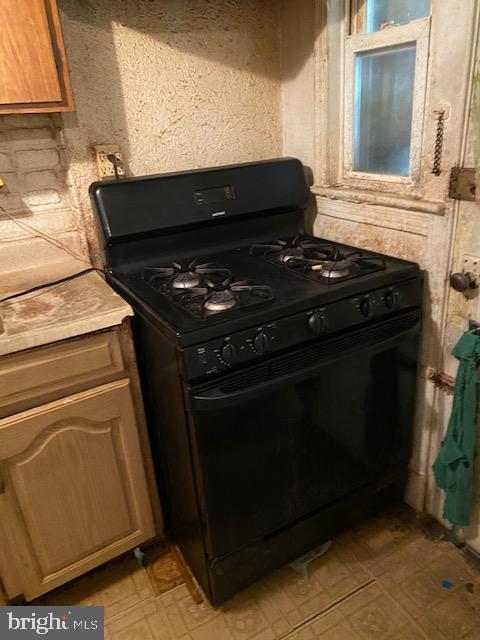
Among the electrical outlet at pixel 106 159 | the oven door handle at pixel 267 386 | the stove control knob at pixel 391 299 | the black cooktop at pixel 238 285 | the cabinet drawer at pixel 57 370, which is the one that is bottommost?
the oven door handle at pixel 267 386

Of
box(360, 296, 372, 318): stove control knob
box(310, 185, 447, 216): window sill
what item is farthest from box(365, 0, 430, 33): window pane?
box(360, 296, 372, 318): stove control knob

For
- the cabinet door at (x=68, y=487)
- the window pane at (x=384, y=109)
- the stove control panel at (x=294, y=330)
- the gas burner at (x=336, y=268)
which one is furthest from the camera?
the window pane at (x=384, y=109)

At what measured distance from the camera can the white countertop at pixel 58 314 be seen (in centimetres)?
111

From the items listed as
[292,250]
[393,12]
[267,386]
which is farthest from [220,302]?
[393,12]

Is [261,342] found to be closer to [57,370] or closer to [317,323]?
[317,323]

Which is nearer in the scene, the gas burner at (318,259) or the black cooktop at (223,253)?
the black cooktop at (223,253)

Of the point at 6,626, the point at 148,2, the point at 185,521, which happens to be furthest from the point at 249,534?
the point at 148,2

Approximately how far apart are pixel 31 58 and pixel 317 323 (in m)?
1.00

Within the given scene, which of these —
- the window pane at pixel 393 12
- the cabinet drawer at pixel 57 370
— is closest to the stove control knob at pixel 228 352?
the cabinet drawer at pixel 57 370

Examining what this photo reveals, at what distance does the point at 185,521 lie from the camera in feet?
4.61

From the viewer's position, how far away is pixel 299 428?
1300mm

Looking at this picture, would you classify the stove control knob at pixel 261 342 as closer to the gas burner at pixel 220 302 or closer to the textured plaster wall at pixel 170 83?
the gas burner at pixel 220 302

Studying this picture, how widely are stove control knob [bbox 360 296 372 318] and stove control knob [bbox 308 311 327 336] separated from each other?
0.13 m

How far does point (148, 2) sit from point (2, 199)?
779mm
